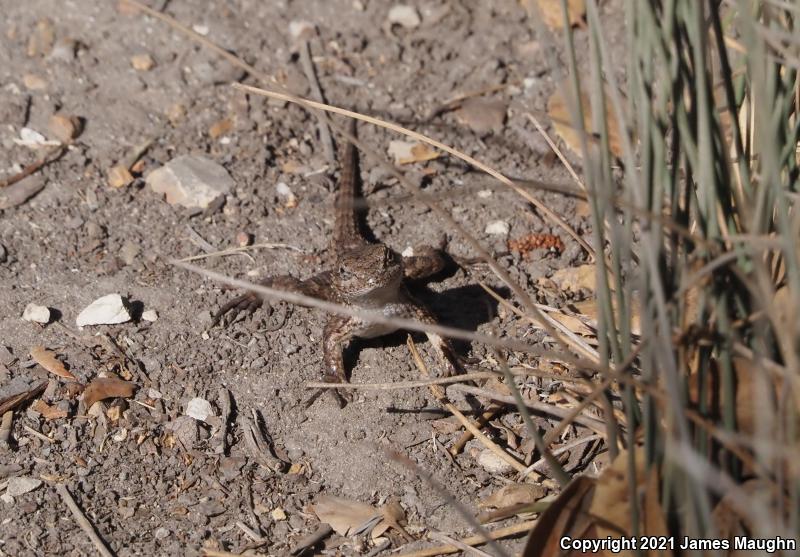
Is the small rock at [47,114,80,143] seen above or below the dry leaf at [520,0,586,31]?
below

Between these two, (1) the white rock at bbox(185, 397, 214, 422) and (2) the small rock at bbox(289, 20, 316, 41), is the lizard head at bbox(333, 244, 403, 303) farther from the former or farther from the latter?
(2) the small rock at bbox(289, 20, 316, 41)

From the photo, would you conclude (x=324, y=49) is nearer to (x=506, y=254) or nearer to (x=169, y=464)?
(x=506, y=254)

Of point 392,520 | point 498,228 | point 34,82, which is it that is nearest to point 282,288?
point 498,228

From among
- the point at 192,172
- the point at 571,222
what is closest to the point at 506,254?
the point at 571,222

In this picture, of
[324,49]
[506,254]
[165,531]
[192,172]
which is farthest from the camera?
[324,49]

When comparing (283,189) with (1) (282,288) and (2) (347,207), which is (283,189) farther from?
(1) (282,288)

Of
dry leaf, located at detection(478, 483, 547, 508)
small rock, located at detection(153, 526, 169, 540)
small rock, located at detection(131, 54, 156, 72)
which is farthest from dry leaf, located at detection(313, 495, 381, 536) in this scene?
small rock, located at detection(131, 54, 156, 72)

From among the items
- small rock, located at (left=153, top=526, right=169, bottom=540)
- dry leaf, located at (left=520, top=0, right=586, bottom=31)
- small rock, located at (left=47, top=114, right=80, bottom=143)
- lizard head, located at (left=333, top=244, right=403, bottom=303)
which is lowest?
small rock, located at (left=153, top=526, right=169, bottom=540)
